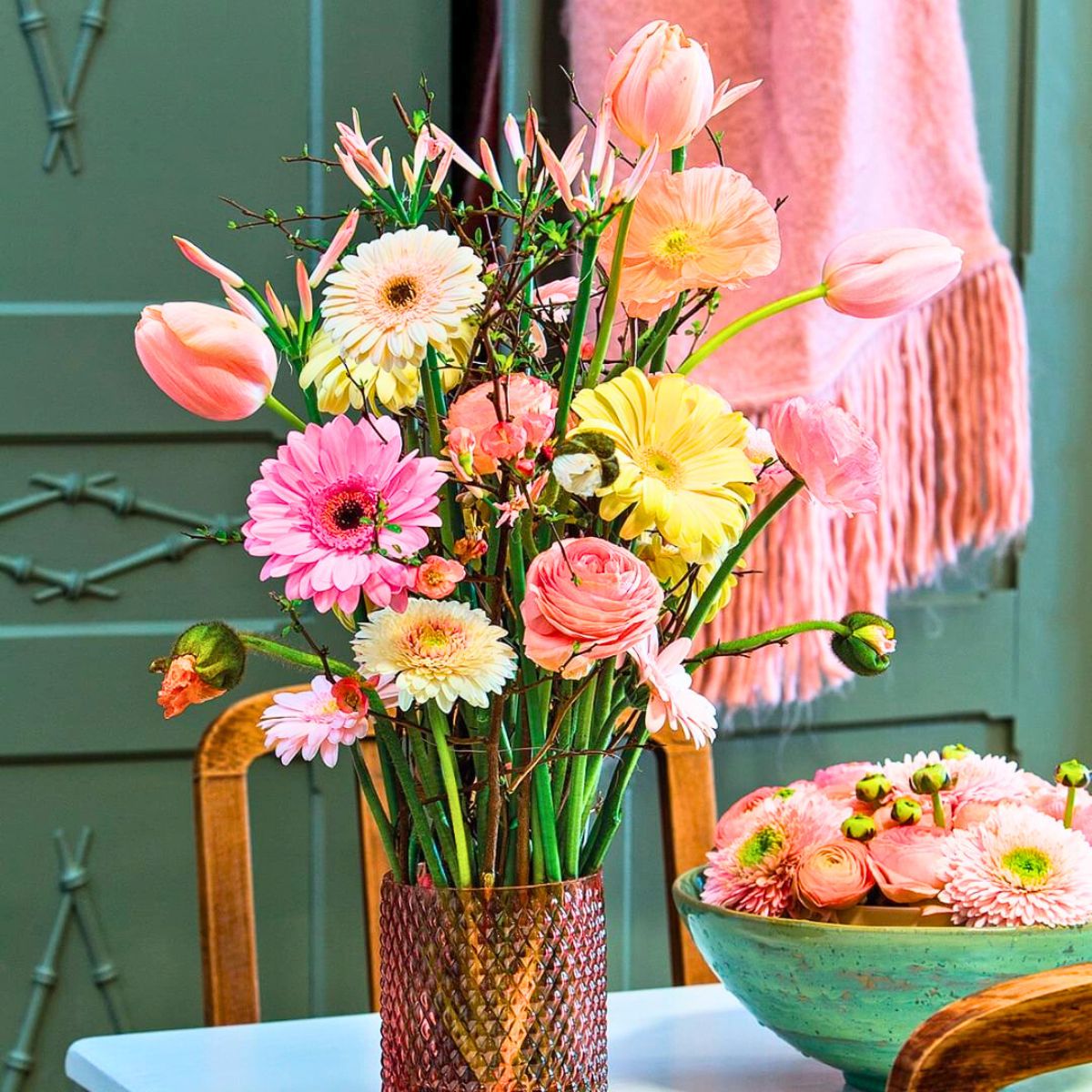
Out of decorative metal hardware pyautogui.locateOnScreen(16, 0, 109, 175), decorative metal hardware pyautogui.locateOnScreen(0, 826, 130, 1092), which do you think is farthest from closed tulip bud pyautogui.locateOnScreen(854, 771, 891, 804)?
decorative metal hardware pyautogui.locateOnScreen(16, 0, 109, 175)

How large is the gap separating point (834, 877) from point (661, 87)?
350 mm

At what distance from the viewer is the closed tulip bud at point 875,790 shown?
Answer: 0.71 m

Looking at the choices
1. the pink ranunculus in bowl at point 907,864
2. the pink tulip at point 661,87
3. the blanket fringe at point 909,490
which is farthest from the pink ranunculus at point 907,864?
the blanket fringe at point 909,490

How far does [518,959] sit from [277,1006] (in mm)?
1009

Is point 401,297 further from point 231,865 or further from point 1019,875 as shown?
point 231,865

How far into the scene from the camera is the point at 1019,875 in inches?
25.4

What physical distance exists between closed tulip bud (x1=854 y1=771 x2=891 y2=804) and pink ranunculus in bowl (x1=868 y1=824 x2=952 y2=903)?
0.12 ft

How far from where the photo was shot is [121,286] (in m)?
1.46

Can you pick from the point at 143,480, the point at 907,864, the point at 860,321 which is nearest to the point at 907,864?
the point at 907,864

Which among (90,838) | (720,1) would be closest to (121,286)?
(90,838)

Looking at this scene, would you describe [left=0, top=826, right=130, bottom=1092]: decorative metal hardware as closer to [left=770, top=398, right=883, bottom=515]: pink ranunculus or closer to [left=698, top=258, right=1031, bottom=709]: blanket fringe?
[left=698, top=258, right=1031, bottom=709]: blanket fringe

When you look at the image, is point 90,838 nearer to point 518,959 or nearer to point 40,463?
point 40,463

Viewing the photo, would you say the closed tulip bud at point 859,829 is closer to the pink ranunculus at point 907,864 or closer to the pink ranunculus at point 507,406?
the pink ranunculus at point 907,864

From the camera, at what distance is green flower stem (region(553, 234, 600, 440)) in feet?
1.77
